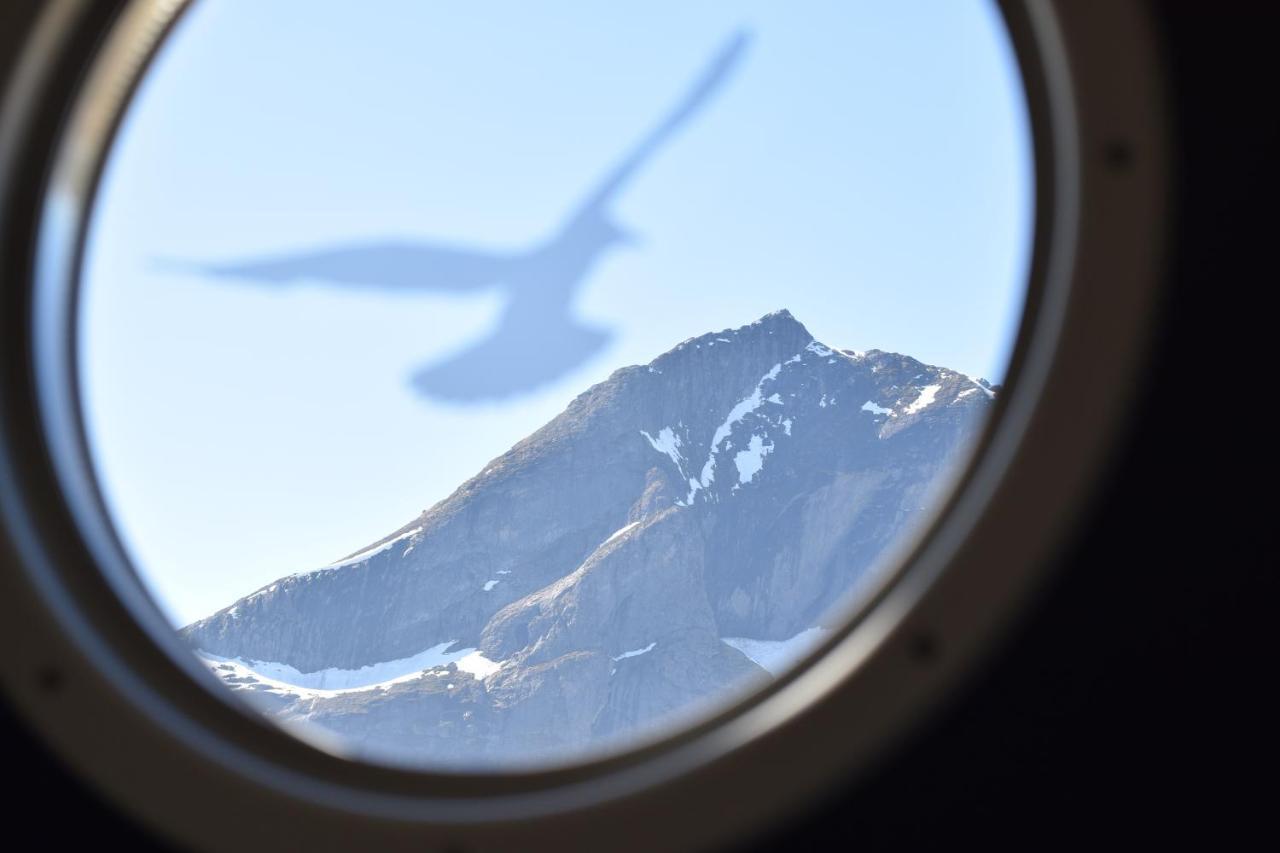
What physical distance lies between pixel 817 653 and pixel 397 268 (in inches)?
1209

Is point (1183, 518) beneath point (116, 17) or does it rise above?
beneath

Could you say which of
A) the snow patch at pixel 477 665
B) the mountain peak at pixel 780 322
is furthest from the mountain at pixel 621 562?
the mountain peak at pixel 780 322

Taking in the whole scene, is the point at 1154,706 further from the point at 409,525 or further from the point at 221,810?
the point at 409,525

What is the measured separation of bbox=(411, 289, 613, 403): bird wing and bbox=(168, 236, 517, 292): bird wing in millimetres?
1768

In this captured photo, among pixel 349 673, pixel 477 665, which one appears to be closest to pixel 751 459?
pixel 477 665

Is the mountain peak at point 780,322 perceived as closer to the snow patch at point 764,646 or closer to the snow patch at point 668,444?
the snow patch at point 668,444

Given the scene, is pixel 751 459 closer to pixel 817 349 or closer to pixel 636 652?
pixel 817 349

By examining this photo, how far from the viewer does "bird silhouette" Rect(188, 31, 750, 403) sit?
28.6 metres

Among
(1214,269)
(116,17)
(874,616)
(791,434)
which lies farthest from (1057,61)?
(791,434)

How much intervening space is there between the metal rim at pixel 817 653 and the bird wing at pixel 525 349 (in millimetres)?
30586

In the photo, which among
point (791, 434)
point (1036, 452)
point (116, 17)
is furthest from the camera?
point (791, 434)

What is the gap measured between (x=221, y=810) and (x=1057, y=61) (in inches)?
14.3

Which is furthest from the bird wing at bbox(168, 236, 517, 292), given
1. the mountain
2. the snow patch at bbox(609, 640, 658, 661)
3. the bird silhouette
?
the snow patch at bbox(609, 640, 658, 661)

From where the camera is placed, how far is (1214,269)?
1.26 feet
